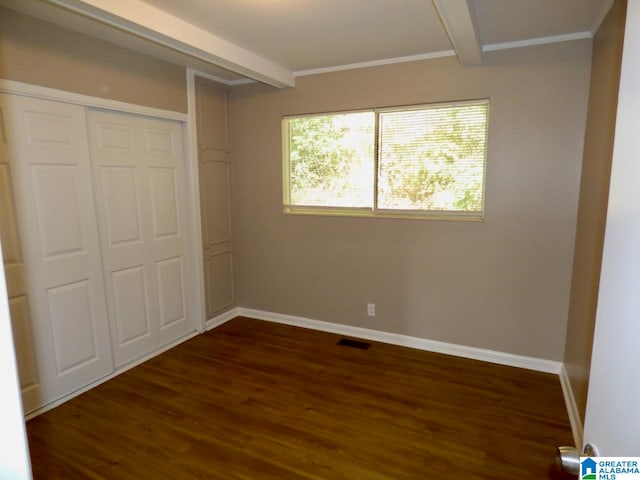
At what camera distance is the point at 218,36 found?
2703 millimetres

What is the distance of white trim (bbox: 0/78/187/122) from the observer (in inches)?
88.4

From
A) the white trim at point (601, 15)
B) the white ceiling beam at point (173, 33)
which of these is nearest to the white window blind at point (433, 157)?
the white trim at point (601, 15)

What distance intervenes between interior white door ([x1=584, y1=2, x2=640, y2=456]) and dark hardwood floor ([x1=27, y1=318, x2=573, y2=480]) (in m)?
1.58

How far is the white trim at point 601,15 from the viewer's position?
7.03 ft

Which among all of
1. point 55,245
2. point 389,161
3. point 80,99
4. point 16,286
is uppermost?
point 80,99

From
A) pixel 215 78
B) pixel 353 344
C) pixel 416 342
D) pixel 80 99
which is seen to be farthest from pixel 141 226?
pixel 416 342

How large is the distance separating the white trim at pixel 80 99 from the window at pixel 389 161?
1.15 meters

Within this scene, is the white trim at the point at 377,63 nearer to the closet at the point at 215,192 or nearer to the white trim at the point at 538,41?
the white trim at the point at 538,41

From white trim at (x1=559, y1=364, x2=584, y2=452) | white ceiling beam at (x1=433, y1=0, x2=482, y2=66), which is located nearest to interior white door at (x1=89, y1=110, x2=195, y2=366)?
white ceiling beam at (x1=433, y1=0, x2=482, y2=66)

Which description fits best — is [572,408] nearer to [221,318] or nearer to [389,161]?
[389,161]

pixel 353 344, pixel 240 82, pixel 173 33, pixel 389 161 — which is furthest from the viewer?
pixel 240 82

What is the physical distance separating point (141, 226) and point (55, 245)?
0.71 m

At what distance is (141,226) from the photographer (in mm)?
3164

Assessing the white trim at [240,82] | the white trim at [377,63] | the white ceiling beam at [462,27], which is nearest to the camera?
the white ceiling beam at [462,27]
